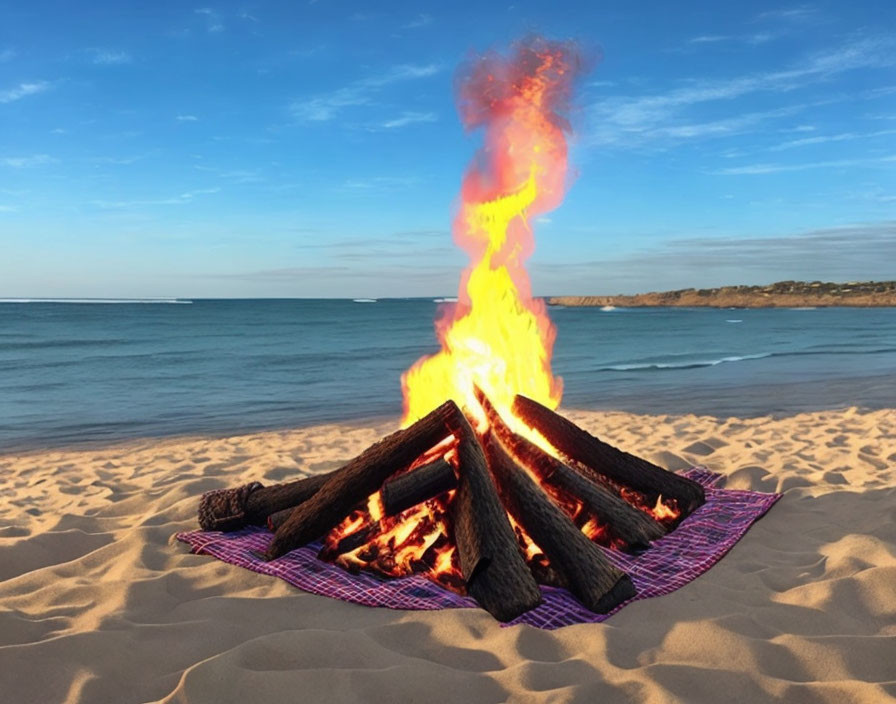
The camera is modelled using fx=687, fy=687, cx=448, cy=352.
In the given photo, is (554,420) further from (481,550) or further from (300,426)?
(300,426)

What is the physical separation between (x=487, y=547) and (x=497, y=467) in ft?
2.94

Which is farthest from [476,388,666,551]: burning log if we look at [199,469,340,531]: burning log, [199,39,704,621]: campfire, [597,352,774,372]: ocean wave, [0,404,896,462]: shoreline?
[597,352,774,372]: ocean wave

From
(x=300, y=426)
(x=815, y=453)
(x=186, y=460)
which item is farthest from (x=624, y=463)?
(x=300, y=426)

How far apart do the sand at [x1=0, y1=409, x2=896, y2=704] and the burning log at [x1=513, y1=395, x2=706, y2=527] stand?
2.09ft

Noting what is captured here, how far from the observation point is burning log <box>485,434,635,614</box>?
14.3 ft

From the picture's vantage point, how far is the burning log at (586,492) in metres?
5.32

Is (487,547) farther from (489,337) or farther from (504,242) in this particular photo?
(504,242)

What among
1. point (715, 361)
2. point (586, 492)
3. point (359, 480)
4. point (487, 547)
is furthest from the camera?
point (715, 361)

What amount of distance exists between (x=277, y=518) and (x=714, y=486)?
446 centimetres

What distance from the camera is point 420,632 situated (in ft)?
13.1

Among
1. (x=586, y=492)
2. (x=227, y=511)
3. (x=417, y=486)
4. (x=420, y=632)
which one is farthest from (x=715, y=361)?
(x=420, y=632)

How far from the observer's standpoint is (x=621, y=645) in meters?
3.83

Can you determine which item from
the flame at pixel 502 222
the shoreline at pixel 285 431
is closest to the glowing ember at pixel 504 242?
the flame at pixel 502 222

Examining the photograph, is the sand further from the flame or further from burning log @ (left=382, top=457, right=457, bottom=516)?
the flame
